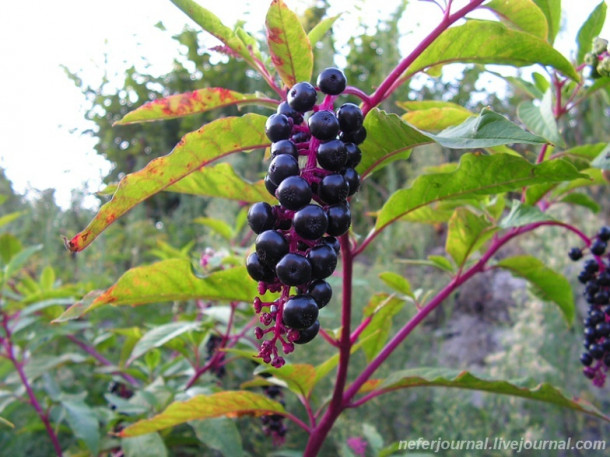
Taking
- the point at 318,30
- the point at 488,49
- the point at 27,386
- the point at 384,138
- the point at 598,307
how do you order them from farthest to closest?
the point at 27,386
the point at 598,307
the point at 318,30
the point at 488,49
the point at 384,138

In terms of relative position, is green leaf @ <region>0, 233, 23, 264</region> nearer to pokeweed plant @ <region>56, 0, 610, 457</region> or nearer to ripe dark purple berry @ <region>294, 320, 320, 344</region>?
pokeweed plant @ <region>56, 0, 610, 457</region>

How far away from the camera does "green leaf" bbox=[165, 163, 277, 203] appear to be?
1.10 m

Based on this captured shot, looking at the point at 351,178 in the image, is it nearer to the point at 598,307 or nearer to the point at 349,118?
the point at 349,118

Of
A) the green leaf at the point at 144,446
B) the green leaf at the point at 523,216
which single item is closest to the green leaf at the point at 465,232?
the green leaf at the point at 523,216

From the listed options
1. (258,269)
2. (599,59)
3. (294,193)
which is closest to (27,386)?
(258,269)

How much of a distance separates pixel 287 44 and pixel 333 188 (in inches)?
14.8

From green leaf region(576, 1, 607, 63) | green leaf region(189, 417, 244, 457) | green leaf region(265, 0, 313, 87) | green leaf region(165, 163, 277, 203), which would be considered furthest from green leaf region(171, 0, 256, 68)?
green leaf region(189, 417, 244, 457)

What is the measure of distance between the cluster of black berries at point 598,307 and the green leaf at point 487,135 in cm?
86

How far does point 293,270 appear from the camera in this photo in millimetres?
641

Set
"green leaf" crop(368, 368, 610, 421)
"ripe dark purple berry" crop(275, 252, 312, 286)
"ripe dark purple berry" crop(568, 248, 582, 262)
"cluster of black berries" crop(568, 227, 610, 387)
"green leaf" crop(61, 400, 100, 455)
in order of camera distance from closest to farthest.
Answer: "ripe dark purple berry" crop(275, 252, 312, 286) → "green leaf" crop(368, 368, 610, 421) → "cluster of black berries" crop(568, 227, 610, 387) → "ripe dark purple berry" crop(568, 248, 582, 262) → "green leaf" crop(61, 400, 100, 455)

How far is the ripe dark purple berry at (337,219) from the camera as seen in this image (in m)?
0.70

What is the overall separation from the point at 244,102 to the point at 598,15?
992 millimetres

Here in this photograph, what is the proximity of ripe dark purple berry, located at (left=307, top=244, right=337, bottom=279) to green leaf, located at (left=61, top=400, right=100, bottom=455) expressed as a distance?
132 centimetres

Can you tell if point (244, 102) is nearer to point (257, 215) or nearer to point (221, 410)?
point (257, 215)
